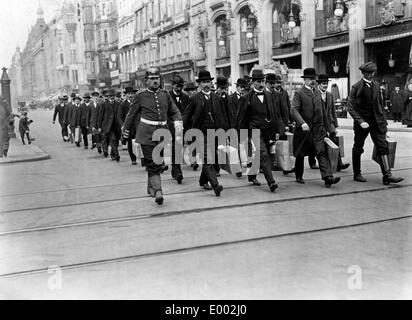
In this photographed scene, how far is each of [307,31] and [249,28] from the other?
518 cm

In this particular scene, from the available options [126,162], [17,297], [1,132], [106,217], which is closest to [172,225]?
[106,217]

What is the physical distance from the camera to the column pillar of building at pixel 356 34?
2433cm

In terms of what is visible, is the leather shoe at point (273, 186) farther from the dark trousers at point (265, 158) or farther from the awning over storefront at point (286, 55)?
the awning over storefront at point (286, 55)

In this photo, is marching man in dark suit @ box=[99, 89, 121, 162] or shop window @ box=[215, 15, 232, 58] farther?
shop window @ box=[215, 15, 232, 58]

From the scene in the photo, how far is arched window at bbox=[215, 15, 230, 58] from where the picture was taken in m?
32.3

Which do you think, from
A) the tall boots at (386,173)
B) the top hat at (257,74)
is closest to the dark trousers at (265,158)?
the top hat at (257,74)

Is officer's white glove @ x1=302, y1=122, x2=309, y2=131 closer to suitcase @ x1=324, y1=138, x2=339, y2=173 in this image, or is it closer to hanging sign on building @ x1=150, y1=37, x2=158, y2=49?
suitcase @ x1=324, y1=138, x2=339, y2=173

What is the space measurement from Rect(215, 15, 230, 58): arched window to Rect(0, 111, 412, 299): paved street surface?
24446mm

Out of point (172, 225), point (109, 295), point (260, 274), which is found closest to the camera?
point (109, 295)

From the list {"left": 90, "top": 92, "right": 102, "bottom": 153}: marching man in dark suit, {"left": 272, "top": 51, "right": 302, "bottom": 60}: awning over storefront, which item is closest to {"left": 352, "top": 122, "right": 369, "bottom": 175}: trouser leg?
{"left": 90, "top": 92, "right": 102, "bottom": 153}: marching man in dark suit

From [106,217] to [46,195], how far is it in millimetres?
2343

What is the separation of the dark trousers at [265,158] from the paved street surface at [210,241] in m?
0.27

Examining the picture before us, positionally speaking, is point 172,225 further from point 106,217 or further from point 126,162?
point 126,162

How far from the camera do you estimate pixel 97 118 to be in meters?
14.5
